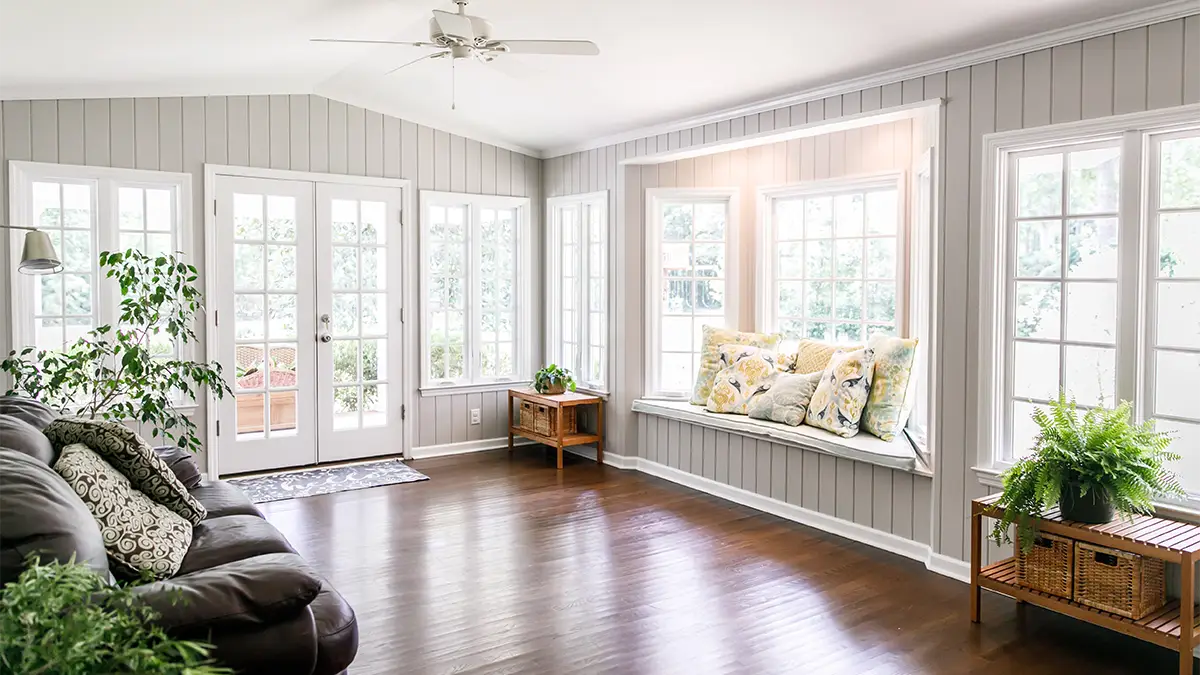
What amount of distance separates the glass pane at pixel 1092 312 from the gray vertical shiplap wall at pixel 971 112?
390 millimetres

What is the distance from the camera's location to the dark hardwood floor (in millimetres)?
3051

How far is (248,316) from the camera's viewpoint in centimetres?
577

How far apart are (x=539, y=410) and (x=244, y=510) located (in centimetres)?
328

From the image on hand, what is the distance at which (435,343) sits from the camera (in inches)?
260

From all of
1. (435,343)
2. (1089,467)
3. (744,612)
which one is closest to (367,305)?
(435,343)

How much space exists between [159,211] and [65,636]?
4749 mm

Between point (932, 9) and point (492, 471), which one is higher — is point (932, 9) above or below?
above

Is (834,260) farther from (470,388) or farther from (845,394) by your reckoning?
(470,388)

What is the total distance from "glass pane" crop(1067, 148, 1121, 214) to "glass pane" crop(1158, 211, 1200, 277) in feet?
0.68

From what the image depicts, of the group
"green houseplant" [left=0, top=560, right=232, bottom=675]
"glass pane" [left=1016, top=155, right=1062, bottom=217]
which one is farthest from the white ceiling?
"green houseplant" [left=0, top=560, right=232, bottom=675]

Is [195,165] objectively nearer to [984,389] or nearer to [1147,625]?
[984,389]

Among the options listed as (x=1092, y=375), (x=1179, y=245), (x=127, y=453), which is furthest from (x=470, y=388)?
(x=1179, y=245)

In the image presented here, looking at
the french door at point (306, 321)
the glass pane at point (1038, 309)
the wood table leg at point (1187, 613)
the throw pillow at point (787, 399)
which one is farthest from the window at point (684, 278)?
the wood table leg at point (1187, 613)

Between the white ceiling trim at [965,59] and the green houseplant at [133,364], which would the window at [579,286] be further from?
the green houseplant at [133,364]
